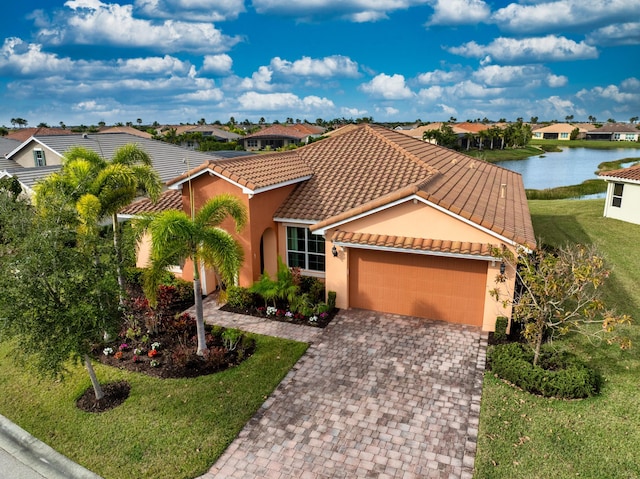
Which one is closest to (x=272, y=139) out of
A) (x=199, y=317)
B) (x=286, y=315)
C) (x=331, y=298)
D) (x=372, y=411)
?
(x=331, y=298)

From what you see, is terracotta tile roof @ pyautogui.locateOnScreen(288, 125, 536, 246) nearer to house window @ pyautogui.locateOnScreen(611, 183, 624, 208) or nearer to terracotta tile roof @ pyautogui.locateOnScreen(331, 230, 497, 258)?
terracotta tile roof @ pyautogui.locateOnScreen(331, 230, 497, 258)

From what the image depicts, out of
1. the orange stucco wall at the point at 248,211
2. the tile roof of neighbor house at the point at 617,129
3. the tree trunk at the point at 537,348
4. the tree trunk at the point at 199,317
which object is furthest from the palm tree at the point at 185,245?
the tile roof of neighbor house at the point at 617,129

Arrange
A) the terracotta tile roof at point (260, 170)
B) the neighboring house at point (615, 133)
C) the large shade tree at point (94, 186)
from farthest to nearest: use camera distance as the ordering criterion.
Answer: the neighboring house at point (615, 133) → the terracotta tile roof at point (260, 170) → the large shade tree at point (94, 186)

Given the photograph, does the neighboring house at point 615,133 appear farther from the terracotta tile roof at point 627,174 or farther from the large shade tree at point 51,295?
the large shade tree at point 51,295

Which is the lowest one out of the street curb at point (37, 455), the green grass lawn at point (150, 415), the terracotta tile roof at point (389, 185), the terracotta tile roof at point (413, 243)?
the street curb at point (37, 455)

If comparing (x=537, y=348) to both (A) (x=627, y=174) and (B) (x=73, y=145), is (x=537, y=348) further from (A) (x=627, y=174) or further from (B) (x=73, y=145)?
(B) (x=73, y=145)

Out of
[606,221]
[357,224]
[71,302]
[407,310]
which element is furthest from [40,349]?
[606,221]

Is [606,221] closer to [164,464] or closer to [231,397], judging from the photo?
[231,397]
